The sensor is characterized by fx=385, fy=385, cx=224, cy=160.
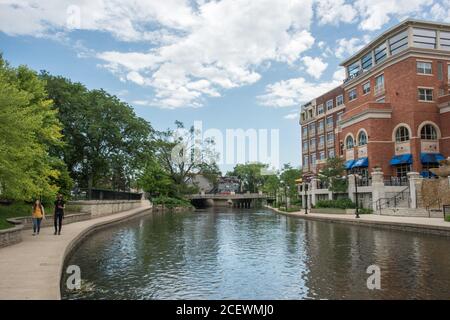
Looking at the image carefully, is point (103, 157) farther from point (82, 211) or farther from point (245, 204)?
point (245, 204)

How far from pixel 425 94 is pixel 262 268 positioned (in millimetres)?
37699

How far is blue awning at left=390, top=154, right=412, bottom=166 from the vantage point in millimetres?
40931

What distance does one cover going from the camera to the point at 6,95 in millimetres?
13984

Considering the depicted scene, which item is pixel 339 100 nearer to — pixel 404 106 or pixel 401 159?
pixel 404 106

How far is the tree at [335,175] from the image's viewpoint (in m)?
42.0

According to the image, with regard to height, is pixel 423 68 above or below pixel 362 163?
above

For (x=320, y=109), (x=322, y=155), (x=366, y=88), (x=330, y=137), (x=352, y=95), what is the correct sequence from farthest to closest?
1. (x=320, y=109)
2. (x=322, y=155)
3. (x=330, y=137)
4. (x=352, y=95)
5. (x=366, y=88)

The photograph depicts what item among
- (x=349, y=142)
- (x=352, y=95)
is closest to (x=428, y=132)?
(x=349, y=142)

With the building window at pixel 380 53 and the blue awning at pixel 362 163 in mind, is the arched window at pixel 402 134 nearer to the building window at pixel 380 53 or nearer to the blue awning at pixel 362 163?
the blue awning at pixel 362 163

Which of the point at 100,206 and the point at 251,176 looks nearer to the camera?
the point at 100,206

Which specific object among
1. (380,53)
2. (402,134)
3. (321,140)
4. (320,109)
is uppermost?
(380,53)

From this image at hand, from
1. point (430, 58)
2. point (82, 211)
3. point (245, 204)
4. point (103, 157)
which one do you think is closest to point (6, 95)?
point (82, 211)

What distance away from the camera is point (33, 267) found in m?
10.2

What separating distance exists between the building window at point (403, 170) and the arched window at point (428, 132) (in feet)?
11.4
